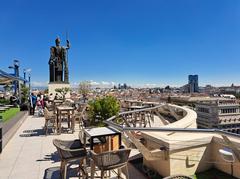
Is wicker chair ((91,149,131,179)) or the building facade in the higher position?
wicker chair ((91,149,131,179))

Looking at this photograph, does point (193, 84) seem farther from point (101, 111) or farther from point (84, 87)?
point (101, 111)

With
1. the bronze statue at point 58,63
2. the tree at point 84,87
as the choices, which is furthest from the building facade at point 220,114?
the bronze statue at point 58,63

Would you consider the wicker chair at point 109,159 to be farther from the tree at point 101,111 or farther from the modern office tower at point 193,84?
the modern office tower at point 193,84

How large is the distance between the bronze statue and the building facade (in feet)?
213

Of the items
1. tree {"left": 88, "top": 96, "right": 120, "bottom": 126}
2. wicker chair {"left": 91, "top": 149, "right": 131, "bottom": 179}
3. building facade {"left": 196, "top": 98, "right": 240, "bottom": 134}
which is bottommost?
building facade {"left": 196, "top": 98, "right": 240, "bottom": 134}

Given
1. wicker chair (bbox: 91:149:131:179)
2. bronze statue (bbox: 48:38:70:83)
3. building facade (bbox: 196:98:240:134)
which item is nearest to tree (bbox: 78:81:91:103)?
bronze statue (bbox: 48:38:70:83)

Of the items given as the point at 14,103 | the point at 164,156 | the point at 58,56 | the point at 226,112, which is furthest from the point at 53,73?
the point at 226,112

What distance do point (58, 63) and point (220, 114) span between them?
71.6m

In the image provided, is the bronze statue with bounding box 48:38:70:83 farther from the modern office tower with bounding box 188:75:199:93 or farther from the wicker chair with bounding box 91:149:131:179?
the modern office tower with bounding box 188:75:199:93

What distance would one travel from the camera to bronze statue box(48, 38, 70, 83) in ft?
52.5

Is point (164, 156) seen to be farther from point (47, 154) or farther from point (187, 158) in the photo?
point (47, 154)

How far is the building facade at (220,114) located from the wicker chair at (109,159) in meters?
75.6

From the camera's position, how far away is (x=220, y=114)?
76875 millimetres

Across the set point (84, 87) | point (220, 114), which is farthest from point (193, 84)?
point (84, 87)
